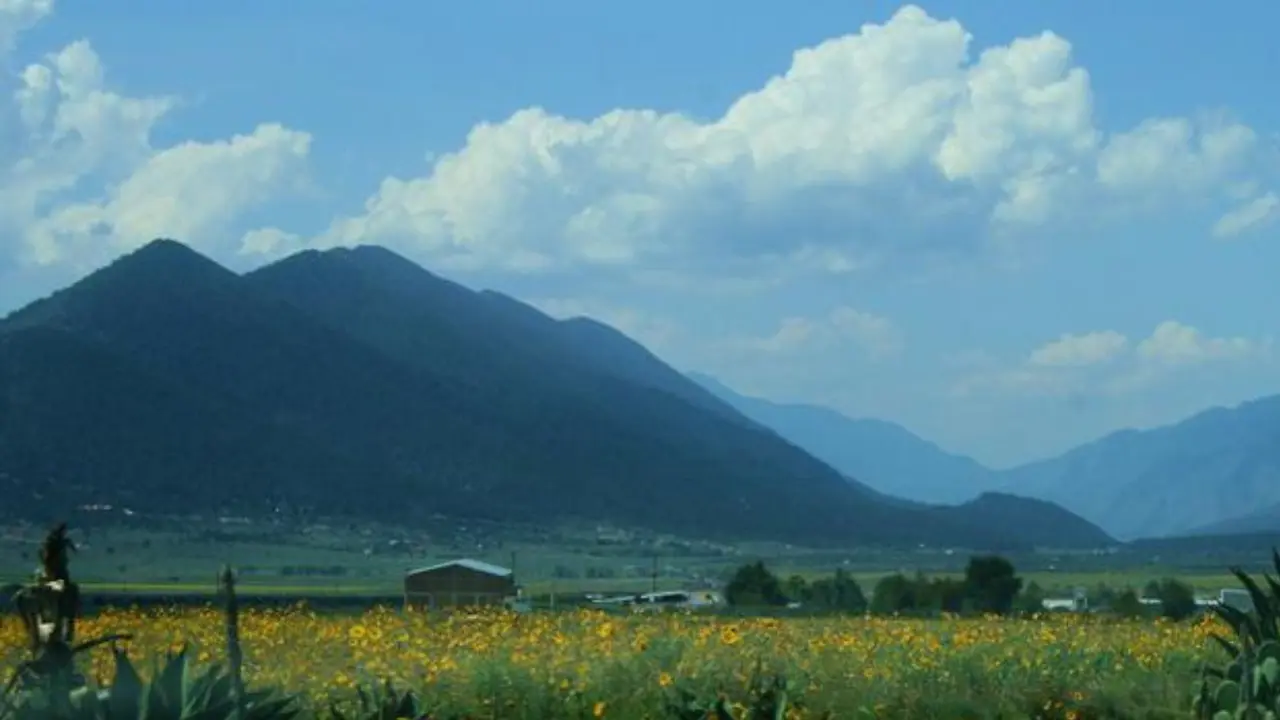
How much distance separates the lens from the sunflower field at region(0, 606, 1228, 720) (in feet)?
46.8

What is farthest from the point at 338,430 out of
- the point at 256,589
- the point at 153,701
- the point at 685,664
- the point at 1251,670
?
the point at 153,701

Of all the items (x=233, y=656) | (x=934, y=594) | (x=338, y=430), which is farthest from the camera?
(x=338, y=430)

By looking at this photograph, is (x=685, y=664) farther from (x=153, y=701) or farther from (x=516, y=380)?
(x=516, y=380)

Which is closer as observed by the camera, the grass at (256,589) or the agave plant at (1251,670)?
the agave plant at (1251,670)

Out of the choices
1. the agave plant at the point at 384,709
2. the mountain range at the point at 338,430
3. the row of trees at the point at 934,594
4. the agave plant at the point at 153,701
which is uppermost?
the mountain range at the point at 338,430

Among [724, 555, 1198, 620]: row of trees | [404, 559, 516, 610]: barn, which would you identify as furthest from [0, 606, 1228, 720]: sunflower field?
[404, 559, 516, 610]: barn

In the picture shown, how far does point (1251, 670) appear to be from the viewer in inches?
453

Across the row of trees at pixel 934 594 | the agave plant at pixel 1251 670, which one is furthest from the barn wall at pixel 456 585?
the agave plant at pixel 1251 670

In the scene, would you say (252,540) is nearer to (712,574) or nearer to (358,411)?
(712,574)

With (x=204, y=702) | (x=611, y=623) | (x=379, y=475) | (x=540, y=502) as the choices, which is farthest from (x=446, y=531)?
(x=204, y=702)

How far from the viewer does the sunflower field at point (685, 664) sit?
14.3 m

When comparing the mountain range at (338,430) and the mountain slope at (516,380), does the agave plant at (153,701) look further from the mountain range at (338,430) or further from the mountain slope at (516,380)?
the mountain slope at (516,380)

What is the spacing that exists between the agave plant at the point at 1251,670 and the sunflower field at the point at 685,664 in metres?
0.83

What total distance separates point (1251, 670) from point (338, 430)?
109m
